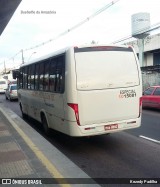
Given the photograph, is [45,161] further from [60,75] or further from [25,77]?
[25,77]

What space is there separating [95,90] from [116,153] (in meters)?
1.67

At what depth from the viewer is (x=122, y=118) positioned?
8.24m

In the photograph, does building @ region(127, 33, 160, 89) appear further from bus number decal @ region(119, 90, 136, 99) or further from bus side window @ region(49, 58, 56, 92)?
bus number decal @ region(119, 90, 136, 99)

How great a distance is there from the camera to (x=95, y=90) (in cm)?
789

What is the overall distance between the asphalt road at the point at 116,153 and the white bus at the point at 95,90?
1.91 ft

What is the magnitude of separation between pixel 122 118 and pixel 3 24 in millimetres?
9776

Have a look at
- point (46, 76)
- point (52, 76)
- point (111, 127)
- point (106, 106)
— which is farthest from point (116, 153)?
point (46, 76)

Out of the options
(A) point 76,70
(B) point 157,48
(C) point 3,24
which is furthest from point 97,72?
(B) point 157,48

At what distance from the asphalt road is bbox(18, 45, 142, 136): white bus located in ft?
1.91

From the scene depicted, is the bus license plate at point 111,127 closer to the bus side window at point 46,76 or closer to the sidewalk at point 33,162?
the sidewalk at point 33,162

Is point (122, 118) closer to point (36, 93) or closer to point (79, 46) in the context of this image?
point (79, 46)

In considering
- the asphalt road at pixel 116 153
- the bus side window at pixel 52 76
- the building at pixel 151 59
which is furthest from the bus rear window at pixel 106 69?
the building at pixel 151 59

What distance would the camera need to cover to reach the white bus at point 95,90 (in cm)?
777

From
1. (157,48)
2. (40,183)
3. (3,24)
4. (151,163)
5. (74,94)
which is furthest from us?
(157,48)
